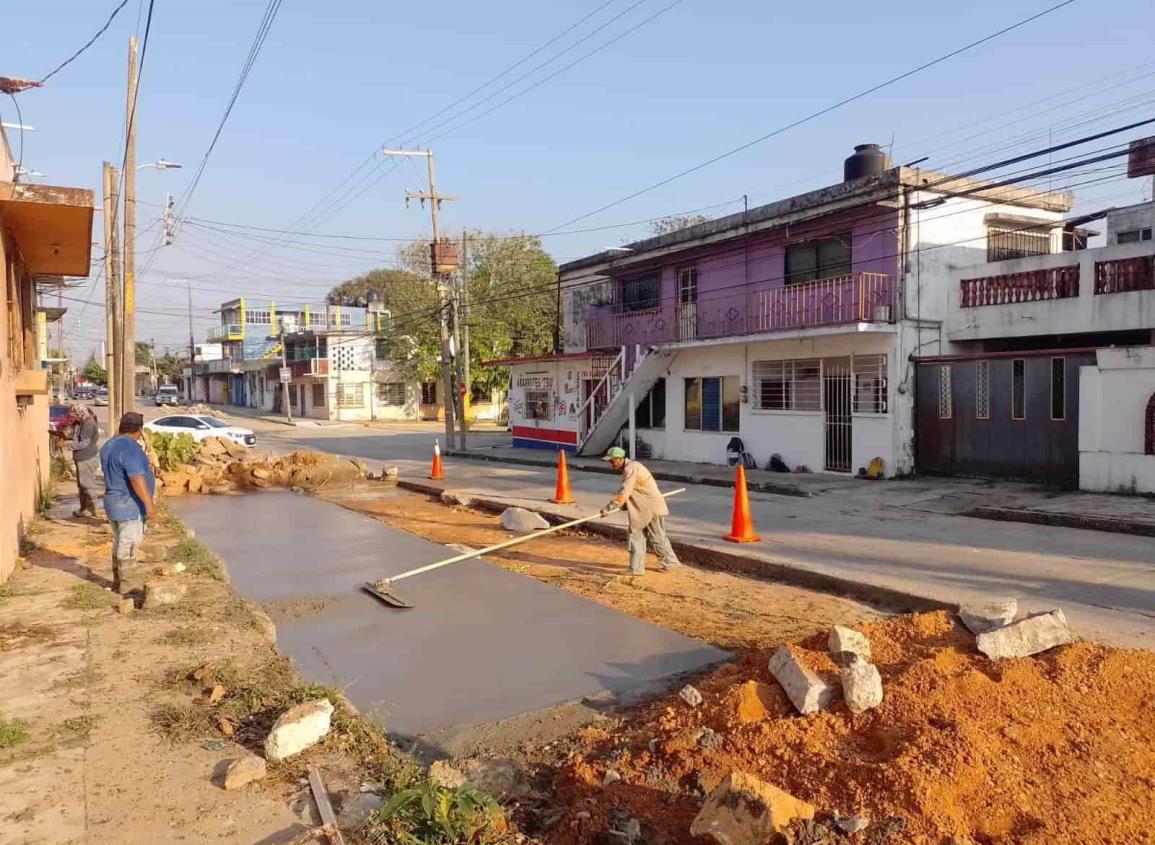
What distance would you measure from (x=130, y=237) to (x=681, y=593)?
50.5ft

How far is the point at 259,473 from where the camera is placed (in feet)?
63.0

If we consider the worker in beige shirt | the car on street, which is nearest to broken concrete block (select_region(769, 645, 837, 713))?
the worker in beige shirt

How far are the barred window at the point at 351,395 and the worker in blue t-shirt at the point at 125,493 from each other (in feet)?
150

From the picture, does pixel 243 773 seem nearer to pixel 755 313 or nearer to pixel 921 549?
pixel 921 549

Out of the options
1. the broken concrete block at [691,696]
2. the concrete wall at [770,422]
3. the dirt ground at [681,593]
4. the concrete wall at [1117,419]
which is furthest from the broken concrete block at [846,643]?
the concrete wall at [770,422]

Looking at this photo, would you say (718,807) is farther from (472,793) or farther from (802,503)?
(802,503)

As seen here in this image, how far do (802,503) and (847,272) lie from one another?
6307 millimetres

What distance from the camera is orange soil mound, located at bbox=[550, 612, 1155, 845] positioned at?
3.24 metres

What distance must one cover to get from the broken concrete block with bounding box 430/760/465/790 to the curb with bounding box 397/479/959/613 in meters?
4.39

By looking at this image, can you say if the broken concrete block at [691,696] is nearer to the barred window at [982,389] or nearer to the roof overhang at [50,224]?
the roof overhang at [50,224]

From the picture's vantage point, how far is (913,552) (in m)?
9.92

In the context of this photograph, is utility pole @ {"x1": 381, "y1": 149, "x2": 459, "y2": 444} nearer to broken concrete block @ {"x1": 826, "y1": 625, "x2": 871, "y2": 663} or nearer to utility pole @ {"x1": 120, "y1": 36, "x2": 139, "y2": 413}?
utility pole @ {"x1": 120, "y1": 36, "x2": 139, "y2": 413}

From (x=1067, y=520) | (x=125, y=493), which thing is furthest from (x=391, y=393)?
(x=125, y=493)

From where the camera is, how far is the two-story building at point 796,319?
17125 mm
